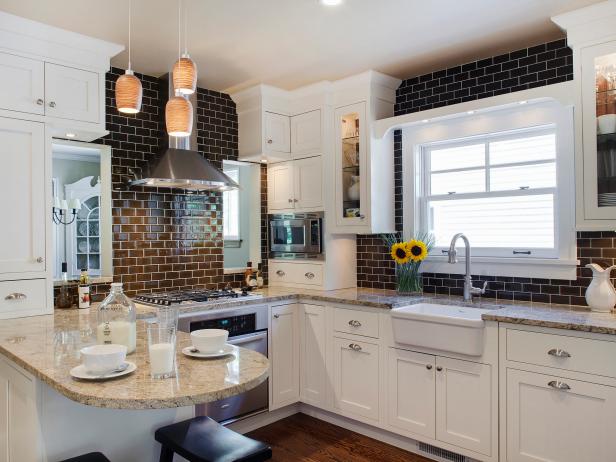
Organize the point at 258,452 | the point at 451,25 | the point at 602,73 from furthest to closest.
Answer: the point at 451,25 → the point at 602,73 → the point at 258,452

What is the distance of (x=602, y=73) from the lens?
2.70 m

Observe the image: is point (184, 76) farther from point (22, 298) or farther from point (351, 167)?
point (351, 167)

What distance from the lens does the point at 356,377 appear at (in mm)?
3373

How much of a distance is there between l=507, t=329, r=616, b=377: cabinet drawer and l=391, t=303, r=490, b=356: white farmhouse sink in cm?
19

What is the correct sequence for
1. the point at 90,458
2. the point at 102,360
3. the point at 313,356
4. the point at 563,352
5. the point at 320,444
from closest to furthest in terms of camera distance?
the point at 102,360 < the point at 90,458 < the point at 563,352 < the point at 320,444 < the point at 313,356

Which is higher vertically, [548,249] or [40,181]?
[40,181]

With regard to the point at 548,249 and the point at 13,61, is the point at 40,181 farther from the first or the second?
the point at 548,249

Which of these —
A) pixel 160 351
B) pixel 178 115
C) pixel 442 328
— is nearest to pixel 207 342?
pixel 160 351

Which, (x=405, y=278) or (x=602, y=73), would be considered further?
(x=405, y=278)

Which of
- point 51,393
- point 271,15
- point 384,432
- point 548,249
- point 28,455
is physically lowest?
point 384,432

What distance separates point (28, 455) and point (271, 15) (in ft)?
7.86

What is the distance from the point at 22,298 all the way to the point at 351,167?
7.77ft

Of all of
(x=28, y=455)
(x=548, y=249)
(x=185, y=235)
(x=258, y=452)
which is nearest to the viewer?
(x=258, y=452)

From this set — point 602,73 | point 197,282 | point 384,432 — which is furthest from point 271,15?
point 384,432
